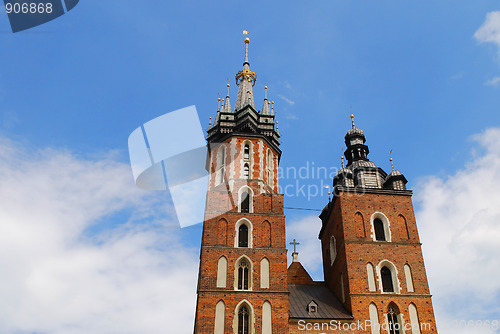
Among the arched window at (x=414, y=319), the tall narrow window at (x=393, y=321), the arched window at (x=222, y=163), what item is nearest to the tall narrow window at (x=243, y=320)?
the tall narrow window at (x=393, y=321)

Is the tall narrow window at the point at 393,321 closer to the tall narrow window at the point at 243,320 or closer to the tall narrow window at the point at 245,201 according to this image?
the tall narrow window at the point at 243,320

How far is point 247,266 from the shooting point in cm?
2852

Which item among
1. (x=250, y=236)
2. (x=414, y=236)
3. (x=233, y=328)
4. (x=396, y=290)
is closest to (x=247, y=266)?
(x=250, y=236)

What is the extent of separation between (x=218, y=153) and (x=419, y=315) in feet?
56.7

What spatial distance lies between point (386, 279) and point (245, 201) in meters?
10.1

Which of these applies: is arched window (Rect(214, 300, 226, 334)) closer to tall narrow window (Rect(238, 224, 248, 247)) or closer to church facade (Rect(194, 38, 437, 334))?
church facade (Rect(194, 38, 437, 334))

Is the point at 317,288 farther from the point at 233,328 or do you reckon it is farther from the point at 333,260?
the point at 233,328

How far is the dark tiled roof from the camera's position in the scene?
27922 millimetres

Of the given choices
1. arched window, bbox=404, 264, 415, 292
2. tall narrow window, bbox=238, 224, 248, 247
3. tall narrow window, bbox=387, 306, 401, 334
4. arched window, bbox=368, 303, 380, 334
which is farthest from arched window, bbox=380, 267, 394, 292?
tall narrow window, bbox=238, 224, 248, 247

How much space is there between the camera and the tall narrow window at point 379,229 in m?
31.8

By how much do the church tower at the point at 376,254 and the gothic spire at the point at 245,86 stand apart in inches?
387

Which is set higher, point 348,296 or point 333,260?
point 333,260

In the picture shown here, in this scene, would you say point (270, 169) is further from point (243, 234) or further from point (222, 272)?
point (222, 272)

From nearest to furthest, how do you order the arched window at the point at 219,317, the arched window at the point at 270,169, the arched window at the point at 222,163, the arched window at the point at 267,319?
the arched window at the point at 219,317 < the arched window at the point at 267,319 < the arched window at the point at 222,163 < the arched window at the point at 270,169
